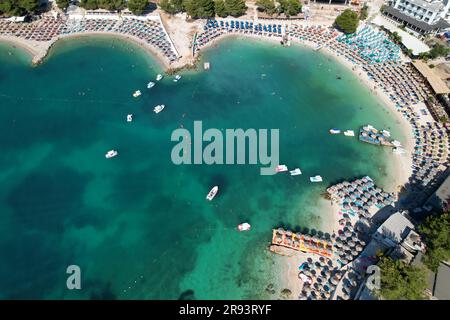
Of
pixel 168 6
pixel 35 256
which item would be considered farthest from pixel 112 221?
pixel 168 6

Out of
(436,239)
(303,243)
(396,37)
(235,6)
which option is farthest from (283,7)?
(436,239)

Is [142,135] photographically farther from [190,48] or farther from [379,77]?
[379,77]

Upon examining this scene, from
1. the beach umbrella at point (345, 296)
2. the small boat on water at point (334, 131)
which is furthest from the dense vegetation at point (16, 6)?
the beach umbrella at point (345, 296)

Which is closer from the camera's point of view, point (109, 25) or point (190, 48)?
point (190, 48)

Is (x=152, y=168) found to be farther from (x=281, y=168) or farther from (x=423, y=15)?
(x=423, y=15)

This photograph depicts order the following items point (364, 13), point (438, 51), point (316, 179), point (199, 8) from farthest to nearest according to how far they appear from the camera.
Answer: point (364, 13) → point (199, 8) → point (438, 51) → point (316, 179)

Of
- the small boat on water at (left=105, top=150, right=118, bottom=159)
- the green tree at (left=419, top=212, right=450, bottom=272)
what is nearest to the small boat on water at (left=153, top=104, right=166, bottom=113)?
the small boat on water at (left=105, top=150, right=118, bottom=159)
